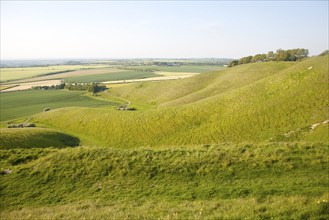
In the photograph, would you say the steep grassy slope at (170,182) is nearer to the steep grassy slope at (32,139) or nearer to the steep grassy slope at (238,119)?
the steep grassy slope at (32,139)

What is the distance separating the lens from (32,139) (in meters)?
40.1

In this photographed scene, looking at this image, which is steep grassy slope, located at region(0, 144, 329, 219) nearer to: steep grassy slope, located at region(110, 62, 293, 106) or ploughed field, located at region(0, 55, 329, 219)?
ploughed field, located at region(0, 55, 329, 219)

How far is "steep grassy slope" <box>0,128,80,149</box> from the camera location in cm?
3559

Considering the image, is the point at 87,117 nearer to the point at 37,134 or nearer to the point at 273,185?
the point at 37,134

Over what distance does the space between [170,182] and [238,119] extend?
98.2 feet

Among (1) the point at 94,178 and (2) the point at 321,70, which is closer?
(1) the point at 94,178

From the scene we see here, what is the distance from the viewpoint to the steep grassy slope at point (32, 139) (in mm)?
35594

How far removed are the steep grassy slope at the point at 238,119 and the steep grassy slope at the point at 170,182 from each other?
16413 millimetres

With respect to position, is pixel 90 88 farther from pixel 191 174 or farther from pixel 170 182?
pixel 170 182

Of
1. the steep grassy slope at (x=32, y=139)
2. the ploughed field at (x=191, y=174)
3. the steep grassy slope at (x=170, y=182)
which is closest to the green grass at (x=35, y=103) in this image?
the steep grassy slope at (x=32, y=139)

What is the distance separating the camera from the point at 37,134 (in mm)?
43656

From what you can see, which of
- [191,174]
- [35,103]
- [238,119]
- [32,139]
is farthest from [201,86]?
[191,174]

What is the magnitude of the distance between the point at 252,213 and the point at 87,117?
5799cm

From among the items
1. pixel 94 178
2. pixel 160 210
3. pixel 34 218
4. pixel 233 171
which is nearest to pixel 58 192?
pixel 94 178
